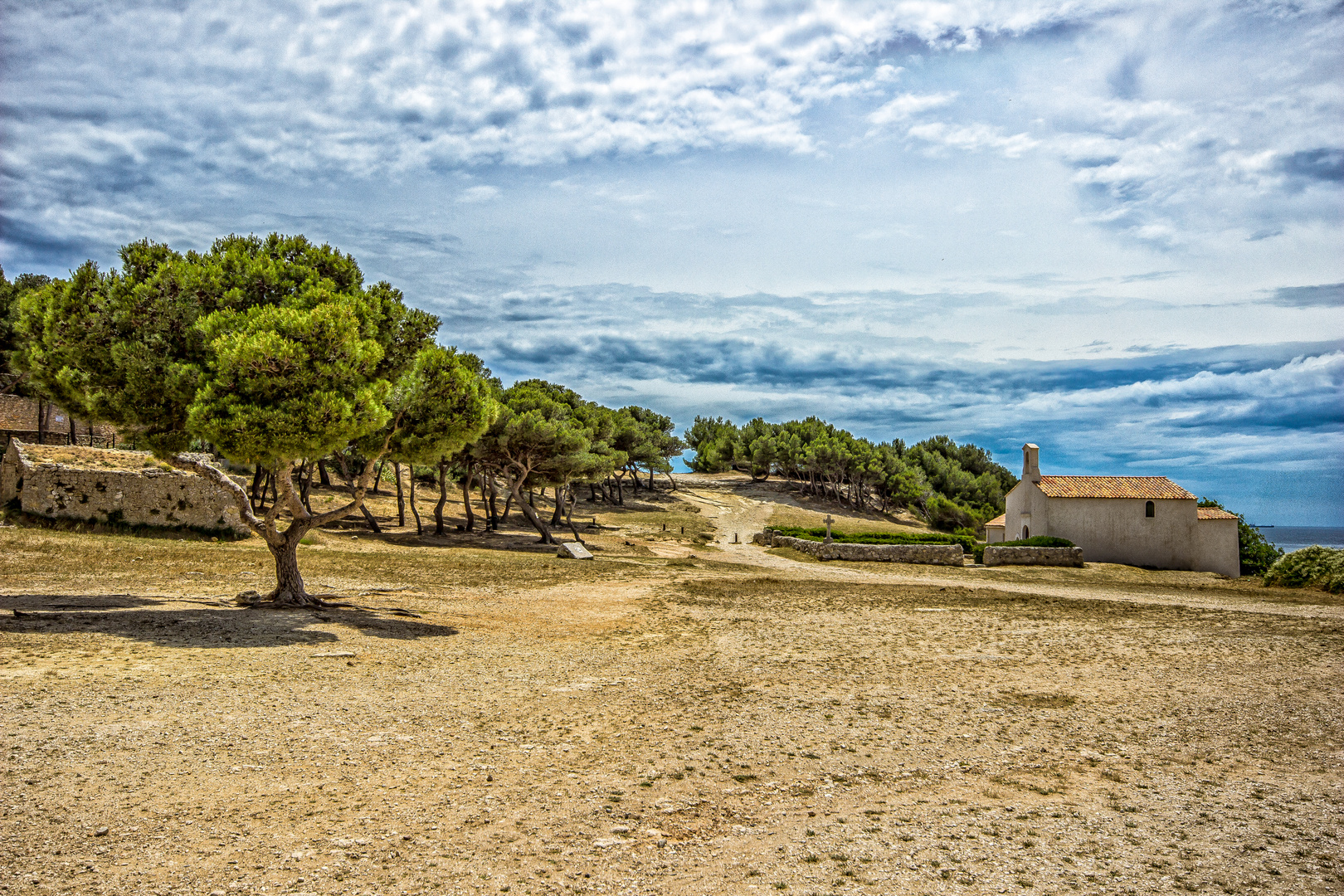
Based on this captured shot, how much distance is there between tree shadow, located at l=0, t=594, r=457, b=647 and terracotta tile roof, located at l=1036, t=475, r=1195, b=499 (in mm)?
36160

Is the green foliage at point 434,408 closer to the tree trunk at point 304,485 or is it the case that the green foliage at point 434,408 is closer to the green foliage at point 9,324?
the tree trunk at point 304,485

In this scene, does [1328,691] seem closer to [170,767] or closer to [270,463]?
[170,767]

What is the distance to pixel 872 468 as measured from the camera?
70.4 meters

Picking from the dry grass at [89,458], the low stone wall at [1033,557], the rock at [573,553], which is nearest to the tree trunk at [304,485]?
the dry grass at [89,458]

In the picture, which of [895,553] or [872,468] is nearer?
[895,553]

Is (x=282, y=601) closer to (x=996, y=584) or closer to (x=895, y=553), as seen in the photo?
(x=996, y=584)

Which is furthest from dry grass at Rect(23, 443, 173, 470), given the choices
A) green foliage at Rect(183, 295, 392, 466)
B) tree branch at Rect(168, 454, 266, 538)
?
green foliage at Rect(183, 295, 392, 466)

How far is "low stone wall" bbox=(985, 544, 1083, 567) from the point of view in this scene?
119 feet

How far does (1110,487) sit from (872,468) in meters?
30.3

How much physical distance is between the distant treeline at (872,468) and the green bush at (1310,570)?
108 ft

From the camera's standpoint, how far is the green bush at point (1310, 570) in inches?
1134

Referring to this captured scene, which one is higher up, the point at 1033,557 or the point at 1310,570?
the point at 1310,570

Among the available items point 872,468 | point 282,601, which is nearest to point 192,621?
point 282,601

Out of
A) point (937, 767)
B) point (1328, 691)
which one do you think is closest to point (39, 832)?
point (937, 767)
